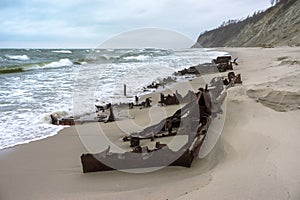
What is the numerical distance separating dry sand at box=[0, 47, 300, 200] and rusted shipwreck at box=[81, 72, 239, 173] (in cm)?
11

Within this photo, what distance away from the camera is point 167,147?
142 inches

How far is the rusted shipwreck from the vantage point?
356 cm

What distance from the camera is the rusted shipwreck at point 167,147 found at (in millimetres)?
3561

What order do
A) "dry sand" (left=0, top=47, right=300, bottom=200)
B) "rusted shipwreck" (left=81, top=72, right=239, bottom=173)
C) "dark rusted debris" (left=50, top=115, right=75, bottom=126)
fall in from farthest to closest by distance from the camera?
"dark rusted debris" (left=50, top=115, right=75, bottom=126) → "rusted shipwreck" (left=81, top=72, right=239, bottom=173) → "dry sand" (left=0, top=47, right=300, bottom=200)

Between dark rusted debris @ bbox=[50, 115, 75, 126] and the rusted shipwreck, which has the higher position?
the rusted shipwreck

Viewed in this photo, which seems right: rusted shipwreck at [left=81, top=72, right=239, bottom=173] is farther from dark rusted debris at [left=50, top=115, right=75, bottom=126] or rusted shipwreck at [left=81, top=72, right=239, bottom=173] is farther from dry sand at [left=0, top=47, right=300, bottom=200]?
dark rusted debris at [left=50, top=115, right=75, bottom=126]

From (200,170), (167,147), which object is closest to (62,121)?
(167,147)

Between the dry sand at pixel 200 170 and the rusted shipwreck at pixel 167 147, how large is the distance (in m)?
0.11

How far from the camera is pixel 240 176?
3104 millimetres

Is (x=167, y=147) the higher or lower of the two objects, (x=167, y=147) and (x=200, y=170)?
the higher

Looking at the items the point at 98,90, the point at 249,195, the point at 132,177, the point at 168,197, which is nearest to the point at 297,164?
the point at 249,195

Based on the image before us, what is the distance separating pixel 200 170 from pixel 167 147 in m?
0.43

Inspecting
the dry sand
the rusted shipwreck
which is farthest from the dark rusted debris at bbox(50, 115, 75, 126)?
the rusted shipwreck

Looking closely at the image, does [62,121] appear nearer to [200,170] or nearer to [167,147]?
[167,147]
